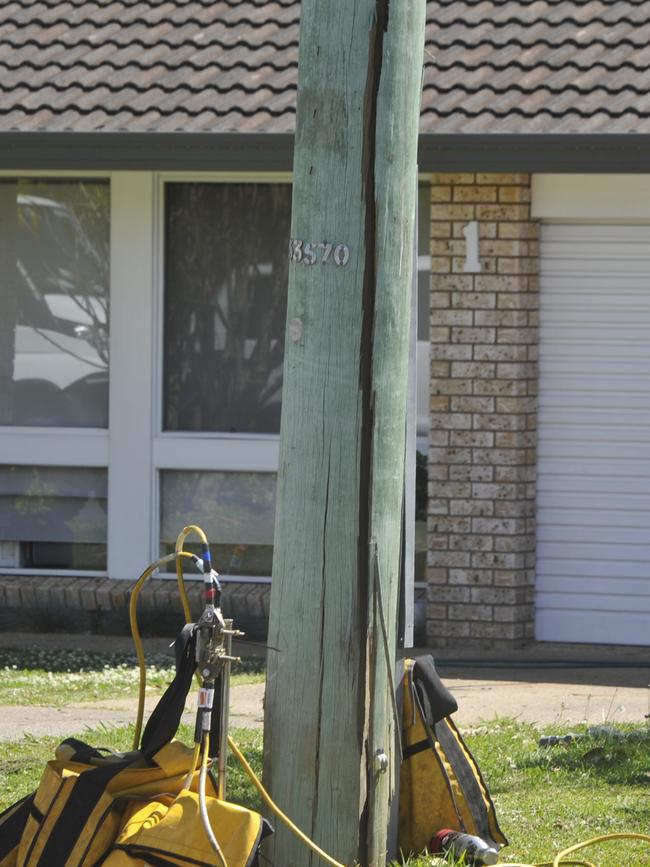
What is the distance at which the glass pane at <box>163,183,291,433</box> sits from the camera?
990cm

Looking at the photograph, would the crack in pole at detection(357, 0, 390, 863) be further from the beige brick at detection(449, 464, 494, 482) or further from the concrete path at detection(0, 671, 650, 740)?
the beige brick at detection(449, 464, 494, 482)

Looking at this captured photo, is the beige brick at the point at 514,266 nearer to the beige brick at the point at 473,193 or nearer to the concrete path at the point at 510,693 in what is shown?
the beige brick at the point at 473,193

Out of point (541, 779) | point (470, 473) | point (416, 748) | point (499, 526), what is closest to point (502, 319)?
point (470, 473)

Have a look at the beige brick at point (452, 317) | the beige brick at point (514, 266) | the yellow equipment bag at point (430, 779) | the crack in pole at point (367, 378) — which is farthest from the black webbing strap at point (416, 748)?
the beige brick at point (514, 266)

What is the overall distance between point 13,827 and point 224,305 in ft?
20.1

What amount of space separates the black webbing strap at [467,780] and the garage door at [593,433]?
187 inches

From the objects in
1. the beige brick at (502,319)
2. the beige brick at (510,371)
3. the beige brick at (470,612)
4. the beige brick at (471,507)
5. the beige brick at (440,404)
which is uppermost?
the beige brick at (502,319)

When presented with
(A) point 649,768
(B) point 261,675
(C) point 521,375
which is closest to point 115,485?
(B) point 261,675

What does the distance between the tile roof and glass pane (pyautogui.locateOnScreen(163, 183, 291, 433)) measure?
2.41 ft

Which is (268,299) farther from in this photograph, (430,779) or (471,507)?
(430,779)

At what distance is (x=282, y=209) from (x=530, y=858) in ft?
19.5

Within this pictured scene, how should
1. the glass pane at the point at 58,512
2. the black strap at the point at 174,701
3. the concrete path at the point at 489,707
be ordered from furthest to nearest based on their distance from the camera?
the glass pane at the point at 58,512 < the concrete path at the point at 489,707 < the black strap at the point at 174,701

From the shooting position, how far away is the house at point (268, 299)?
920 cm

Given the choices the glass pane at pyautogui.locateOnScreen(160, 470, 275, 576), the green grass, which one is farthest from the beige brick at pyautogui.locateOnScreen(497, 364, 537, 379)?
the green grass
